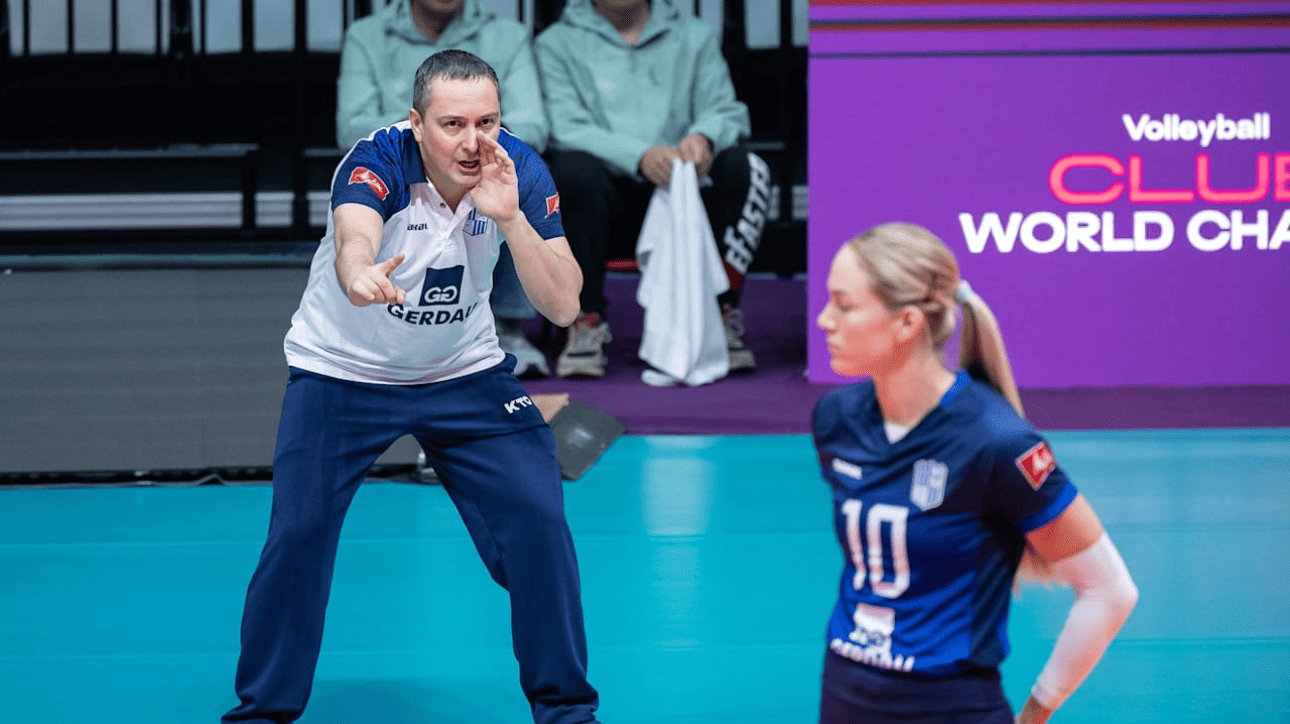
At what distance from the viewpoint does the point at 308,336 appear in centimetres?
296

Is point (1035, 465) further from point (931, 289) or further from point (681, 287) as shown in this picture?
point (681, 287)

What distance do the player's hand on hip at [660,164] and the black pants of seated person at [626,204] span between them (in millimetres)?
198

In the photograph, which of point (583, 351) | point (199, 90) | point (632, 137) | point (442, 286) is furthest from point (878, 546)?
point (199, 90)

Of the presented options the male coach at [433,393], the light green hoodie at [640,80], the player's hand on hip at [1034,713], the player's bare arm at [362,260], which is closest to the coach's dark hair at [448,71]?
the male coach at [433,393]

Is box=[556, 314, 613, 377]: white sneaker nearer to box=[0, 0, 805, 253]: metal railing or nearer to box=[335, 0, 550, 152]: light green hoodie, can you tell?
box=[335, 0, 550, 152]: light green hoodie

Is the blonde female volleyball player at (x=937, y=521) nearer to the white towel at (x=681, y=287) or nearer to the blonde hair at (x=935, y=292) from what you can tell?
the blonde hair at (x=935, y=292)

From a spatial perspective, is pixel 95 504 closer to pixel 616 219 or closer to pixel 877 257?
pixel 616 219

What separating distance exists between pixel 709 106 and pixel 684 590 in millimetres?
3233

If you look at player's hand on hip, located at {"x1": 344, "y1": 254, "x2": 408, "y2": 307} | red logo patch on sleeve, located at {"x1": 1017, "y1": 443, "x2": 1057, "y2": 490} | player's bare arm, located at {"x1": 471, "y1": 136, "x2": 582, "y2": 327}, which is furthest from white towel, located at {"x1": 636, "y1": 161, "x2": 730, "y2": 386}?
red logo patch on sleeve, located at {"x1": 1017, "y1": 443, "x2": 1057, "y2": 490}

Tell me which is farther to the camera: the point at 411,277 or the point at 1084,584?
the point at 411,277

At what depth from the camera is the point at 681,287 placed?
6.15 meters

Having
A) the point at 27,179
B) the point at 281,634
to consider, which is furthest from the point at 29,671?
the point at 27,179

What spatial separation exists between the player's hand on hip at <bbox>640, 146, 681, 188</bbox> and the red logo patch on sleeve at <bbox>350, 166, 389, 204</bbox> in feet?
11.4

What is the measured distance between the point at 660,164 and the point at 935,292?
4320 mm
